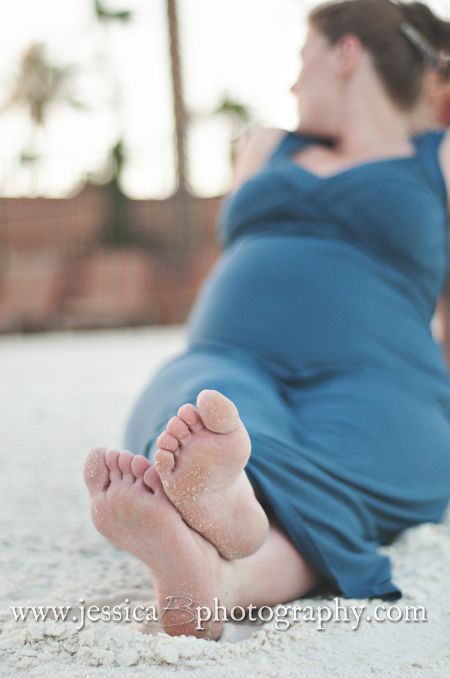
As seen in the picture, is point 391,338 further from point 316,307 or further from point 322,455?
point 322,455

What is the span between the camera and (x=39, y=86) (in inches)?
542

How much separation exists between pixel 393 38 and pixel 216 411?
1170mm

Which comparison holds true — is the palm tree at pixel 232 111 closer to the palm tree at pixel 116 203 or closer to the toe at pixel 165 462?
the palm tree at pixel 116 203

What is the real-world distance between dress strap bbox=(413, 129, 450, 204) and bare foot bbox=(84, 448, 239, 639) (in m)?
0.95

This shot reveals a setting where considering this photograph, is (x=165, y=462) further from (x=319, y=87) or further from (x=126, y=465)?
(x=319, y=87)

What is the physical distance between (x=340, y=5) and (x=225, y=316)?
0.81 metres

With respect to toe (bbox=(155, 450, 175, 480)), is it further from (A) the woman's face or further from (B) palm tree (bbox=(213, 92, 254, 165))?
(B) palm tree (bbox=(213, 92, 254, 165))

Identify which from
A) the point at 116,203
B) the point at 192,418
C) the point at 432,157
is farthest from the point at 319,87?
the point at 116,203

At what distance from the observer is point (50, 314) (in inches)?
335

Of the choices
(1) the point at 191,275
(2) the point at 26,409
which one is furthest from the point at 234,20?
(2) the point at 26,409

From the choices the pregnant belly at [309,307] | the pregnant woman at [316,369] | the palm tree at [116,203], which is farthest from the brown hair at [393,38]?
the palm tree at [116,203]

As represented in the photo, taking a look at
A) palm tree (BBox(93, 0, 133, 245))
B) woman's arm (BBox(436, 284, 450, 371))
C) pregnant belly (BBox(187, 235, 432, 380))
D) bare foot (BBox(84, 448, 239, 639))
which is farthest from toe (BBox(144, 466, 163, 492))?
palm tree (BBox(93, 0, 133, 245))

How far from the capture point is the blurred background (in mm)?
8820

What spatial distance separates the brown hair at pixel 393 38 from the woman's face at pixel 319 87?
0.04m
